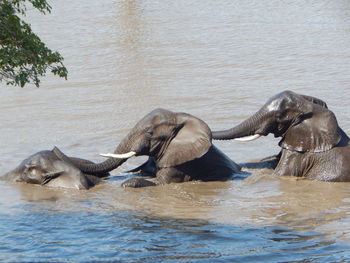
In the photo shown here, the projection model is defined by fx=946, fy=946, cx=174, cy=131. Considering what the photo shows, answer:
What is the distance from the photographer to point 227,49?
21.8m

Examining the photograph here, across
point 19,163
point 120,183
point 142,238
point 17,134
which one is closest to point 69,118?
point 17,134

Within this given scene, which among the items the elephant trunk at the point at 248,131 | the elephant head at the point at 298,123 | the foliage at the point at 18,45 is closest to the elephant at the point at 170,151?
the elephant trunk at the point at 248,131

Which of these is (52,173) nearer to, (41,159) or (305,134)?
(41,159)

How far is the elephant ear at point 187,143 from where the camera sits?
38.5 feet

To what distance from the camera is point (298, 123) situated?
12.0 metres

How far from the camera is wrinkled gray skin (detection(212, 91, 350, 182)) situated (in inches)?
469

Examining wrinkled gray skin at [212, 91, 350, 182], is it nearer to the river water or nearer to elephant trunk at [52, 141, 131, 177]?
the river water

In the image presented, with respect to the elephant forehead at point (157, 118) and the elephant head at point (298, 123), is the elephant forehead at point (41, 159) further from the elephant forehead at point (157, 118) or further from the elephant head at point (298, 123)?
the elephant head at point (298, 123)

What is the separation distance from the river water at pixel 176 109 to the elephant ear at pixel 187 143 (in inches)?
13.5

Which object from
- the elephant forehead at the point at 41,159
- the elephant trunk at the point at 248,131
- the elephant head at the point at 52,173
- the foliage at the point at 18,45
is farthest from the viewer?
the elephant trunk at the point at 248,131

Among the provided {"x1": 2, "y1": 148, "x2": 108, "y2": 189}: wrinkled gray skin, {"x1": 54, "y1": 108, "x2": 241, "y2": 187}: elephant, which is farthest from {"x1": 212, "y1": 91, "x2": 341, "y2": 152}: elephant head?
{"x1": 2, "y1": 148, "x2": 108, "y2": 189}: wrinkled gray skin

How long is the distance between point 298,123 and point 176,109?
464 cm

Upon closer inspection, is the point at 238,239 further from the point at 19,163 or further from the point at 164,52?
the point at 164,52

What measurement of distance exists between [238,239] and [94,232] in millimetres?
1510
